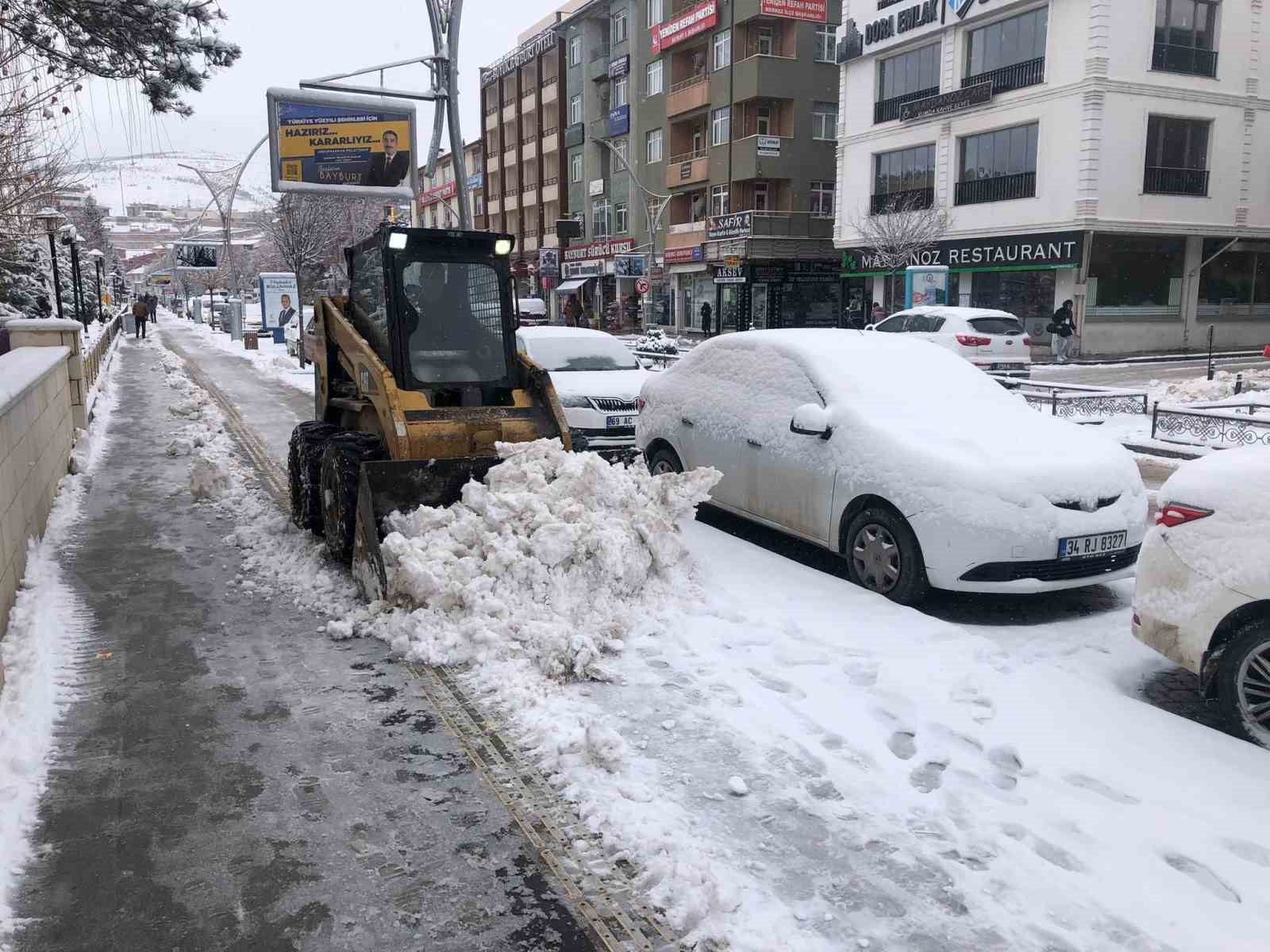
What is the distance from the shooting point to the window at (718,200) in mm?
46416

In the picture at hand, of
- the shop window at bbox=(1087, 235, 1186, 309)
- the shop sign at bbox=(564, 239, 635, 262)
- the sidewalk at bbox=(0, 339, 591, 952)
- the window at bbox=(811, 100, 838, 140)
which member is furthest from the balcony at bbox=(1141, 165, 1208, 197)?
the sidewalk at bbox=(0, 339, 591, 952)

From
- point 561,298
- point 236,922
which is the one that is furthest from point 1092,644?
point 561,298

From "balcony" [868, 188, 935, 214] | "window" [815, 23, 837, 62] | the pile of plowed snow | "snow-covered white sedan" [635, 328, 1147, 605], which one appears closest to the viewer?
the pile of plowed snow

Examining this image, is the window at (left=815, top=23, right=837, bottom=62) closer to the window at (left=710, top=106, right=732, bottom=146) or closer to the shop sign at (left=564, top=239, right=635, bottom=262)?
the window at (left=710, top=106, right=732, bottom=146)

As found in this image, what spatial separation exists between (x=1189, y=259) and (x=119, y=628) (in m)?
35.4

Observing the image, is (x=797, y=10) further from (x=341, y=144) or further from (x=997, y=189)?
(x=341, y=144)

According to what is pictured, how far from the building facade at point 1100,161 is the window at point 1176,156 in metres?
0.05

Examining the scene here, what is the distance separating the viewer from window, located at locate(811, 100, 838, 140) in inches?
1791

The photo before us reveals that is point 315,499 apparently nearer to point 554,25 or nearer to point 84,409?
point 84,409

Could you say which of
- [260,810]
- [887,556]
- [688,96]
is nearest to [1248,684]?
[887,556]

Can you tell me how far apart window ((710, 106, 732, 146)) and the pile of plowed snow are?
41908 millimetres

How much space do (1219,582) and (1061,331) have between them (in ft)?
88.2

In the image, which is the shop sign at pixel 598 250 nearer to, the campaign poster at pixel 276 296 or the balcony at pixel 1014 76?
the campaign poster at pixel 276 296

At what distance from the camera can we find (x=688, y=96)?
4806cm
